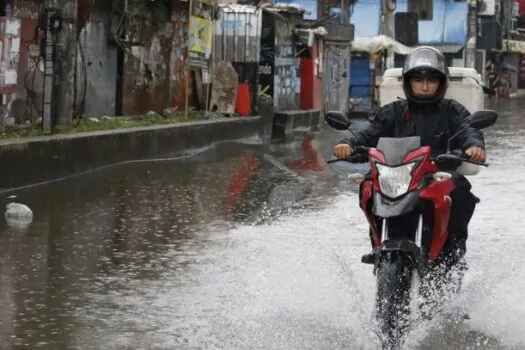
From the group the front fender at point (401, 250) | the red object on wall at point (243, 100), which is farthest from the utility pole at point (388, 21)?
the front fender at point (401, 250)

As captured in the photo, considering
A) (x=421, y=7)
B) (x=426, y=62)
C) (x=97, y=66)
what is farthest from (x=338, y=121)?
(x=421, y=7)

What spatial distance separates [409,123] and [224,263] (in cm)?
251

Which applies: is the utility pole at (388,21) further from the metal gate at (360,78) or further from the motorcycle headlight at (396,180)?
the motorcycle headlight at (396,180)

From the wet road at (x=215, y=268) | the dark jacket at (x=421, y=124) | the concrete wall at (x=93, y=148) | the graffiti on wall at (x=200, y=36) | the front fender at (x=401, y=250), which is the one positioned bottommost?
the wet road at (x=215, y=268)

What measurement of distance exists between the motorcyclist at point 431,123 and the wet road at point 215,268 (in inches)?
24.8

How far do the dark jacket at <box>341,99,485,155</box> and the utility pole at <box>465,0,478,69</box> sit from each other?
45.8 metres

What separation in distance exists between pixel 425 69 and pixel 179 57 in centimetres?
1614

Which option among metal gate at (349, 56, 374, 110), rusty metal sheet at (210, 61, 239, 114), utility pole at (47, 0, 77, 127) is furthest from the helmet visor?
metal gate at (349, 56, 374, 110)

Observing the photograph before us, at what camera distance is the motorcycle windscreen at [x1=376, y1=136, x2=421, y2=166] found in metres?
5.77

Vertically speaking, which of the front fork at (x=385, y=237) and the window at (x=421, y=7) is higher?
the window at (x=421, y=7)

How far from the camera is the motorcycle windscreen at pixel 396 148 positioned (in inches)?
227

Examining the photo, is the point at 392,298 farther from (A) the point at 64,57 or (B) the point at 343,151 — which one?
(A) the point at 64,57

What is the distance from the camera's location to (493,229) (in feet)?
34.8

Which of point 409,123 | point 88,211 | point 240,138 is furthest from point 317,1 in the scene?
Answer: point 409,123
